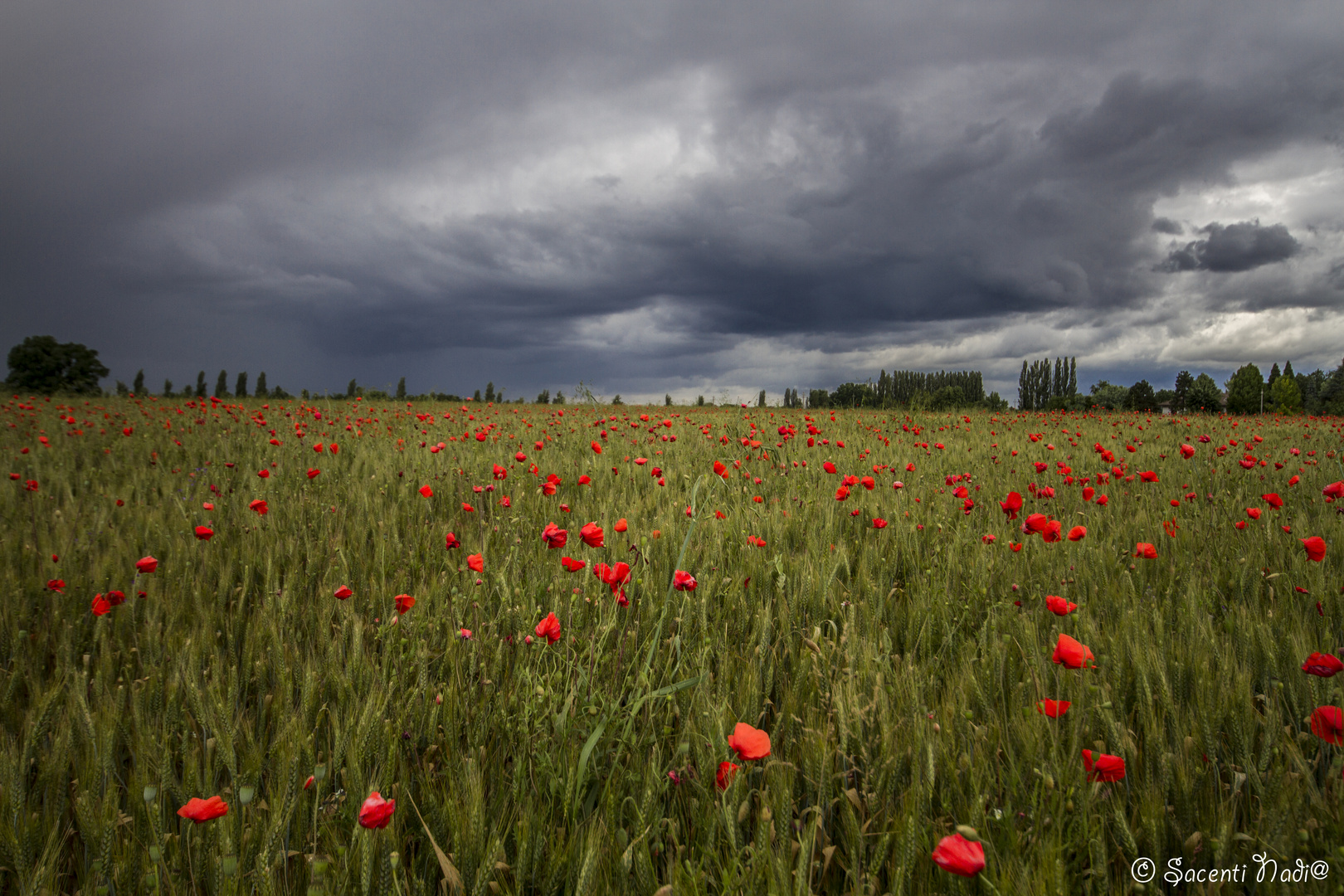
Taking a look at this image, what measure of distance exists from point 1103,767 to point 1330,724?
0.53 meters

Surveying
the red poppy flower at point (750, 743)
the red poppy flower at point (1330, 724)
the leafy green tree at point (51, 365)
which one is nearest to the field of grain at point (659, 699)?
the red poppy flower at point (1330, 724)

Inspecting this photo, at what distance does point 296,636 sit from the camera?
2152 mm

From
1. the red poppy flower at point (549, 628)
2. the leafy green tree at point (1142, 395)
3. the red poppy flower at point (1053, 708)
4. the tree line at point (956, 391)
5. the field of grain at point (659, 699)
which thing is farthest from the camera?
the leafy green tree at point (1142, 395)

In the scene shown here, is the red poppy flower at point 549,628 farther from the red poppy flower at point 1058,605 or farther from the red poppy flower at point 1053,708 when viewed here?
the red poppy flower at point 1058,605

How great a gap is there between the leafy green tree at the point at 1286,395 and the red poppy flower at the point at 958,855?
92.3 meters

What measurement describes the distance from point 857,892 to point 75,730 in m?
2.28

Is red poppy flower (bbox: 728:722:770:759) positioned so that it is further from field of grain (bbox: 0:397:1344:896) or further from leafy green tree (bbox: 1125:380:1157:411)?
leafy green tree (bbox: 1125:380:1157:411)

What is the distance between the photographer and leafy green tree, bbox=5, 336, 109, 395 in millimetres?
26469

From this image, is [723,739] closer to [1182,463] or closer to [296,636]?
[296,636]

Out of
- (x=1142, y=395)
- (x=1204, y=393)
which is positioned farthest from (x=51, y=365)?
(x=1204, y=393)

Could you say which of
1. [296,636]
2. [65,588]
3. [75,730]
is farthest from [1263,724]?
[65,588]

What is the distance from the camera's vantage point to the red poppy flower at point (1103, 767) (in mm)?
1271

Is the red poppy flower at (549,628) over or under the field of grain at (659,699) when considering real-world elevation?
over

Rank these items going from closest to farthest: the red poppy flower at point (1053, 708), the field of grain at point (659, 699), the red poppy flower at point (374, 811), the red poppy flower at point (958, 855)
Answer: the red poppy flower at point (958, 855)
the red poppy flower at point (374, 811)
the field of grain at point (659, 699)
the red poppy flower at point (1053, 708)
